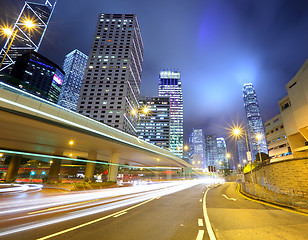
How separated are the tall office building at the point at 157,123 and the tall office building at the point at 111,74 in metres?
46.9

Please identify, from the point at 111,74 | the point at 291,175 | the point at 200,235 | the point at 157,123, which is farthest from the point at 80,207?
the point at 157,123

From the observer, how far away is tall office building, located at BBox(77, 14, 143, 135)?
9806cm

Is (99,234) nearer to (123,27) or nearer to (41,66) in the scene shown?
(123,27)

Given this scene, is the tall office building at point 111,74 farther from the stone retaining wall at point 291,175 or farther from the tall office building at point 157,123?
the stone retaining wall at point 291,175

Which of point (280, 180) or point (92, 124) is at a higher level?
point (92, 124)

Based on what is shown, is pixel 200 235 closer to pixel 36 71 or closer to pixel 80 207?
pixel 80 207

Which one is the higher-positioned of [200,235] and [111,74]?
[111,74]

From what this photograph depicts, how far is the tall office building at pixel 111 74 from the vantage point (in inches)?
3861

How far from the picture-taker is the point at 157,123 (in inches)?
6368

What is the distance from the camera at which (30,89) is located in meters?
16.5

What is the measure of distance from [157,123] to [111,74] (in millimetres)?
72541

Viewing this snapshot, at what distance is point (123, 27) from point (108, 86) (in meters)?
53.5

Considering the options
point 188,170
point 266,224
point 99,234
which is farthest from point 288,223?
point 188,170

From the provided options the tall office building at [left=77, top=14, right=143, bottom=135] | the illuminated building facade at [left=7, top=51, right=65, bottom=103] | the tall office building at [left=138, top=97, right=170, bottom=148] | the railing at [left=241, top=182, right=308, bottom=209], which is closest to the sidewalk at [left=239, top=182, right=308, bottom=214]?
the railing at [left=241, top=182, right=308, bottom=209]
